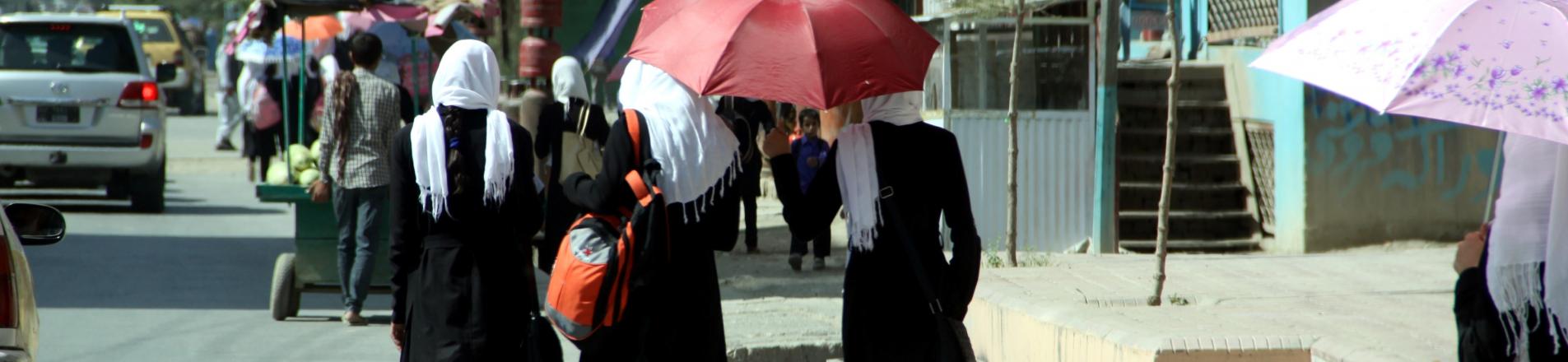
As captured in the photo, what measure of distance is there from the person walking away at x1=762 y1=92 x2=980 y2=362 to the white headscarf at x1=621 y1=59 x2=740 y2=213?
157mm

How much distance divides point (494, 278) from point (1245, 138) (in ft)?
28.2

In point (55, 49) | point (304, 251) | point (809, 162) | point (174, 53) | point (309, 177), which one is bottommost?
point (304, 251)

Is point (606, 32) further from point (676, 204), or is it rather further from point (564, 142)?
point (676, 204)

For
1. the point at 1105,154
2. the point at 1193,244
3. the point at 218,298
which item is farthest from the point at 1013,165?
the point at 218,298

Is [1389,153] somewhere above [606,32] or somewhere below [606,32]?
below

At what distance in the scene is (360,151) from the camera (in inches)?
322

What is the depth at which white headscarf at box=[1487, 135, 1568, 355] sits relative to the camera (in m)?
4.11

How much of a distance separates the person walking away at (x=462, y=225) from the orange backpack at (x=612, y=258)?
0.39 metres

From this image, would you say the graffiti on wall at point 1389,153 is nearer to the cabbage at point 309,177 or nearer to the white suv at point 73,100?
the cabbage at point 309,177

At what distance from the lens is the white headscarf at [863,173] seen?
4.67 meters

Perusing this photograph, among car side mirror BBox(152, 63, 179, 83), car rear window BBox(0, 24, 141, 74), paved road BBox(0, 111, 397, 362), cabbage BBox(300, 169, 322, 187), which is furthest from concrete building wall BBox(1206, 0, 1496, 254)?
car rear window BBox(0, 24, 141, 74)

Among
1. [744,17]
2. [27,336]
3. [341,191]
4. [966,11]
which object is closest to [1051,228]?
[966,11]

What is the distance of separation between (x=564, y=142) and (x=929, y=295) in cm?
492

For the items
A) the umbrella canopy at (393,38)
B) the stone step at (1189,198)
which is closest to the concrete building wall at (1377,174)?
the stone step at (1189,198)
